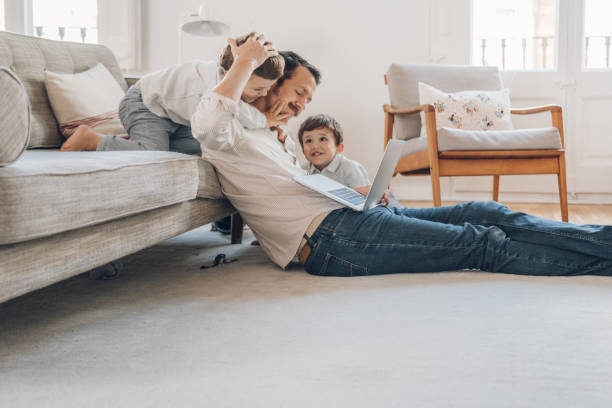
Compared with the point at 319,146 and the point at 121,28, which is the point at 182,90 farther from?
the point at 121,28

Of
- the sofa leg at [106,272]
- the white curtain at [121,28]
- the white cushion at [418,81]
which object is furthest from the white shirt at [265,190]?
the white curtain at [121,28]

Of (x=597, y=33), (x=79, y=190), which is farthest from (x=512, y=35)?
(x=79, y=190)

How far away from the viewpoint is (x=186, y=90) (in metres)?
1.46

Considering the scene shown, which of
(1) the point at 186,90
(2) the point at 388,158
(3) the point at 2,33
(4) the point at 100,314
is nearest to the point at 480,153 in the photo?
(2) the point at 388,158

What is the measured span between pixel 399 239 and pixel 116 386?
78cm

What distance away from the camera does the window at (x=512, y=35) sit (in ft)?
11.4

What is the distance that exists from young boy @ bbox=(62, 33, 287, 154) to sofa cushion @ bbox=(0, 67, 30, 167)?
650 mm

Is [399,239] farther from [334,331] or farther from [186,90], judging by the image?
[186,90]

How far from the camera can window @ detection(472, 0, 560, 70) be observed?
3.47 m

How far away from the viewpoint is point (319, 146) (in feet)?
6.20

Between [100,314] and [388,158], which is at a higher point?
[388,158]

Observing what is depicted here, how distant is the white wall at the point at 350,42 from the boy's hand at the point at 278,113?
2202mm

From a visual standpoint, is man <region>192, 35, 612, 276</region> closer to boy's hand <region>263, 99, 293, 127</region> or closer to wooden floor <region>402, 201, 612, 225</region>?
boy's hand <region>263, 99, 293, 127</region>

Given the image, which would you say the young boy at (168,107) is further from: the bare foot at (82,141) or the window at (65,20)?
the window at (65,20)
